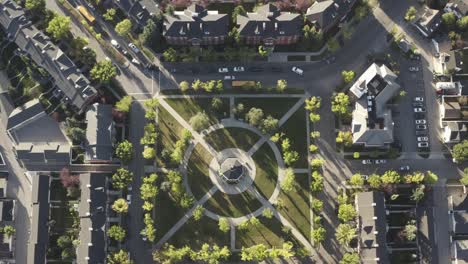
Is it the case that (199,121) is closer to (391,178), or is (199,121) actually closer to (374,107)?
(374,107)

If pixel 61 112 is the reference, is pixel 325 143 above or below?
below

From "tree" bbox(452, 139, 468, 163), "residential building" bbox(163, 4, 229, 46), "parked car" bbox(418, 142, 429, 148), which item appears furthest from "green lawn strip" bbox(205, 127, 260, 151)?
"tree" bbox(452, 139, 468, 163)

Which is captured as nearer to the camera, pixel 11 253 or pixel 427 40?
pixel 11 253

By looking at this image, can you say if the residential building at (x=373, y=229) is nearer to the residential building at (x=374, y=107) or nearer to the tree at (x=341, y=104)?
the residential building at (x=374, y=107)

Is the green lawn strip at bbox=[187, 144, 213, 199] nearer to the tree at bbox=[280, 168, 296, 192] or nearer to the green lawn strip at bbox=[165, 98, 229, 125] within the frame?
the green lawn strip at bbox=[165, 98, 229, 125]

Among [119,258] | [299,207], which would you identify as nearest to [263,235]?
[299,207]

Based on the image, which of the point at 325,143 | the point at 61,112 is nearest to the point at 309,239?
the point at 325,143

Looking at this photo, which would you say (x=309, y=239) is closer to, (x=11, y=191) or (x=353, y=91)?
(x=353, y=91)
